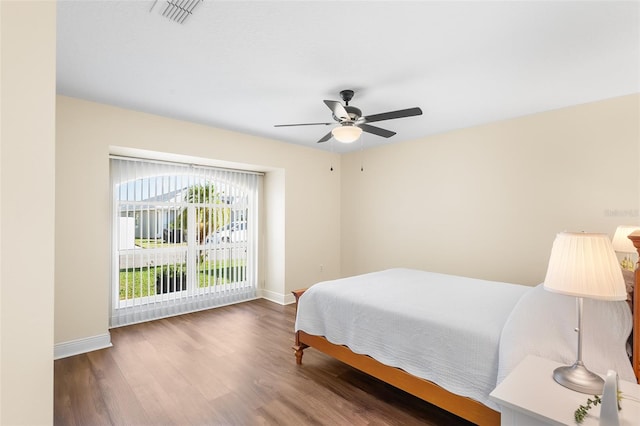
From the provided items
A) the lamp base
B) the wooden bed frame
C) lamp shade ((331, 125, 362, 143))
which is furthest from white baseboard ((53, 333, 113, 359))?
the lamp base

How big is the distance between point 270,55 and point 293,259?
3460 millimetres

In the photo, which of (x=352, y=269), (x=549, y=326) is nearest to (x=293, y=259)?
(x=352, y=269)

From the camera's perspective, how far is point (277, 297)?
5.21 m

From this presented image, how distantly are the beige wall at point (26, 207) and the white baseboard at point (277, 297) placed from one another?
4.13 m

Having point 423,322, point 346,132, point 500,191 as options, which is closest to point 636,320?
point 423,322

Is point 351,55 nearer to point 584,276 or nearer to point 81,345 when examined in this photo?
point 584,276

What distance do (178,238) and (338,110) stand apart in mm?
3186

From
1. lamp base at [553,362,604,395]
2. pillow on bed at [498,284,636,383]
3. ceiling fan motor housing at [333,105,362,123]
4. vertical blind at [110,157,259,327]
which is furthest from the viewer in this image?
vertical blind at [110,157,259,327]

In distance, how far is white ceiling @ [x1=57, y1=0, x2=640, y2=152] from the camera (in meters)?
1.89

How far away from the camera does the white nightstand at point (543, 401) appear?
1.19 m

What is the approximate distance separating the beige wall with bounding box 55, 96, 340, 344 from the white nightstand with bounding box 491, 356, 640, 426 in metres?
3.83

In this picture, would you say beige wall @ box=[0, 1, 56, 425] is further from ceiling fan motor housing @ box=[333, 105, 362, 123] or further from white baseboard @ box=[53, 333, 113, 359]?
white baseboard @ box=[53, 333, 113, 359]

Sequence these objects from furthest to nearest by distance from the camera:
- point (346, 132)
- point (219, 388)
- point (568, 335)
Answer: point (346, 132), point (219, 388), point (568, 335)

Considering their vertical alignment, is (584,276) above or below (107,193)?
below
